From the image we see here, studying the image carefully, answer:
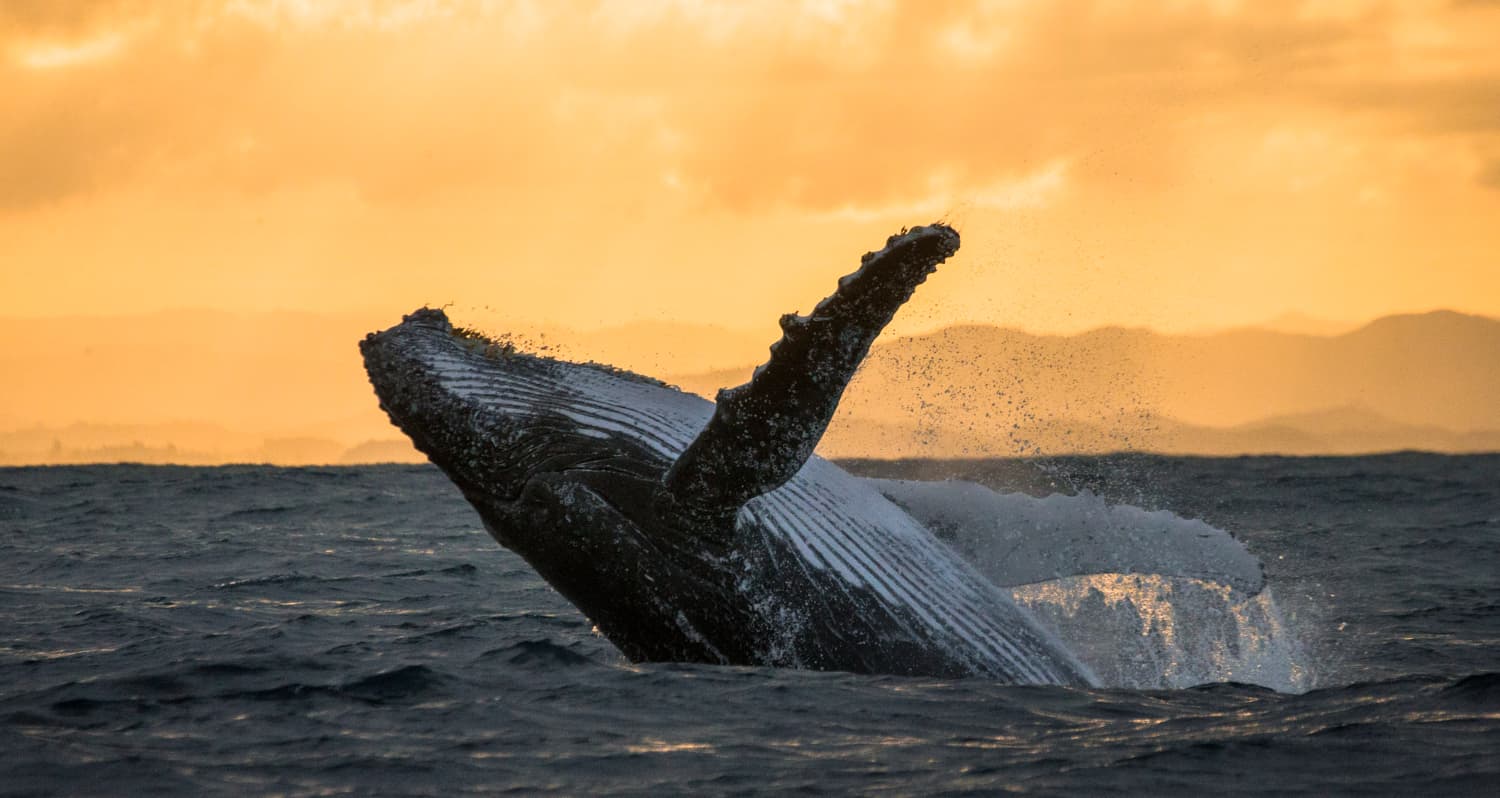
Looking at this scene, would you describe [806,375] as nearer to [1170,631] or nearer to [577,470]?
[577,470]

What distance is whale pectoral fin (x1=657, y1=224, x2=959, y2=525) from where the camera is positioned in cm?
543

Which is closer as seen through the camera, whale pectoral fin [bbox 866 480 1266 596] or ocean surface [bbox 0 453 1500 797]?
ocean surface [bbox 0 453 1500 797]

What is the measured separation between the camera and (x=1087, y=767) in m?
6.08

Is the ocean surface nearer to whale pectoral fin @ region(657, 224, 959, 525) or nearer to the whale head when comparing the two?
the whale head

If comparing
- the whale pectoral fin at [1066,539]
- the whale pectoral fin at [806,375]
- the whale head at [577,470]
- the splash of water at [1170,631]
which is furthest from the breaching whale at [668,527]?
the splash of water at [1170,631]

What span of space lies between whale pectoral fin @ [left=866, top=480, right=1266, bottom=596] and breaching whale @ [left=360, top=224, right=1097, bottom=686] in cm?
84

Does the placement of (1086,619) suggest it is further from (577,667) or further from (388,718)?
(388,718)

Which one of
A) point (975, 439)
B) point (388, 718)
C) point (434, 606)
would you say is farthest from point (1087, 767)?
point (434, 606)

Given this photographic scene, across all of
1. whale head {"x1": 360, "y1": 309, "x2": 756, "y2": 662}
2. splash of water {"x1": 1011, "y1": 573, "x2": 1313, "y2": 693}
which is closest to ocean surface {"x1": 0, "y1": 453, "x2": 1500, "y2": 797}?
splash of water {"x1": 1011, "y1": 573, "x2": 1313, "y2": 693}

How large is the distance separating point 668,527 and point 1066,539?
302cm

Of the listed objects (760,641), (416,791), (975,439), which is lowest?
(416,791)

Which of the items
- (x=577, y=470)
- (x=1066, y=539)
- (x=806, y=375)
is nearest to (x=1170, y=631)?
(x=1066, y=539)

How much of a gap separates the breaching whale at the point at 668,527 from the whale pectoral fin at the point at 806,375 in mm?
140

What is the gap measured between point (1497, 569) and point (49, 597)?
1445 cm
